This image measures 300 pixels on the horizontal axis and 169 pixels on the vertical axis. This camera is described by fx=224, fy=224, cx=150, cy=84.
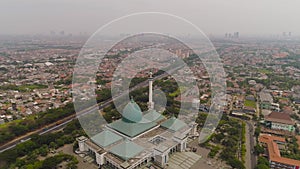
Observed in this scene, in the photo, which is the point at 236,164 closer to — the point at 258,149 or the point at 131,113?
the point at 258,149

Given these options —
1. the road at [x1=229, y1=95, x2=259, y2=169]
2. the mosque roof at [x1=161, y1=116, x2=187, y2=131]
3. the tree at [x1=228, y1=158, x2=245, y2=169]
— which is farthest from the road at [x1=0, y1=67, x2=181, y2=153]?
the road at [x1=229, y1=95, x2=259, y2=169]

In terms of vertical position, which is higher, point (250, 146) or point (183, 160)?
point (183, 160)

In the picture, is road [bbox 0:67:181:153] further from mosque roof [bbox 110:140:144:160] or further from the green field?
the green field

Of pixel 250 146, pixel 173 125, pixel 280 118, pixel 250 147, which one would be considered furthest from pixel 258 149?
pixel 280 118

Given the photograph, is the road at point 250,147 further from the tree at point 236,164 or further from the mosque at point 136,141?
the mosque at point 136,141

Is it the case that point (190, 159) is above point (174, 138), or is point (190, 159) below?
below

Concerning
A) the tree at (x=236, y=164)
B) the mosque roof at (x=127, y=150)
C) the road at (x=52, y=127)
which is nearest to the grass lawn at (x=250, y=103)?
the tree at (x=236, y=164)

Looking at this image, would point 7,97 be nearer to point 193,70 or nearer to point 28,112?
point 28,112

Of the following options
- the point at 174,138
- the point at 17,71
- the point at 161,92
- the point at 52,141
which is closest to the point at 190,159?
the point at 174,138
